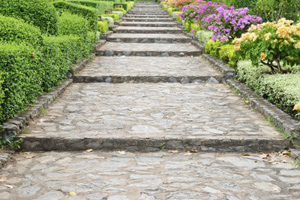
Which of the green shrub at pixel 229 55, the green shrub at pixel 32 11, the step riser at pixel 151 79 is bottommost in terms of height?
the step riser at pixel 151 79

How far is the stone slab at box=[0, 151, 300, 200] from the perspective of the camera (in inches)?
149

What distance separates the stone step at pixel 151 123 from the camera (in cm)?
505

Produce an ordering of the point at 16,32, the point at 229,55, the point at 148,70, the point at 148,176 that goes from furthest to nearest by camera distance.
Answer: the point at 148,70, the point at 229,55, the point at 16,32, the point at 148,176

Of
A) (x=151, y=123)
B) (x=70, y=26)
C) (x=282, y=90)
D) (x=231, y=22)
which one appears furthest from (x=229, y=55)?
(x=151, y=123)

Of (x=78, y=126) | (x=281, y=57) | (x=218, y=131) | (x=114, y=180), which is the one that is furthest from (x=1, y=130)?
(x=281, y=57)

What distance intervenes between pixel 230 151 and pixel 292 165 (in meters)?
0.81

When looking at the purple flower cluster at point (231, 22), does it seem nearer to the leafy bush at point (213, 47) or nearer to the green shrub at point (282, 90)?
the leafy bush at point (213, 47)

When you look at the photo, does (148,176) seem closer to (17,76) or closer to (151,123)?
(151,123)

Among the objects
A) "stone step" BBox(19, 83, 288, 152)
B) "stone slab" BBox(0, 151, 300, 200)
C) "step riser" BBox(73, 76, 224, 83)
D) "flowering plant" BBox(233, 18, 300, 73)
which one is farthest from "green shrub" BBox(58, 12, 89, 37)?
"stone slab" BBox(0, 151, 300, 200)

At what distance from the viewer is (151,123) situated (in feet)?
19.1

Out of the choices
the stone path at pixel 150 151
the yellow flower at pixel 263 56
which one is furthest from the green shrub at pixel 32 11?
the yellow flower at pixel 263 56

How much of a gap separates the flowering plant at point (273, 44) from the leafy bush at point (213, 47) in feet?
13.1

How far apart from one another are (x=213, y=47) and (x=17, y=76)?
7.46 meters

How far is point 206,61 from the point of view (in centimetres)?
1180
